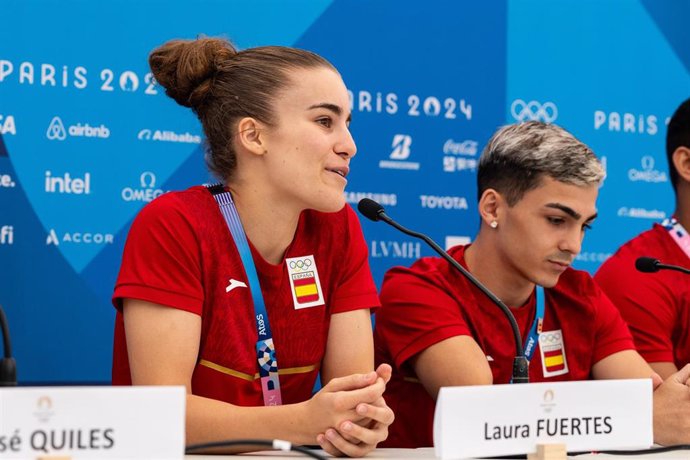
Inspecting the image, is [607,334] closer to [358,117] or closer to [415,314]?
[415,314]

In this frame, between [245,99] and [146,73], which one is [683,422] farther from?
[146,73]

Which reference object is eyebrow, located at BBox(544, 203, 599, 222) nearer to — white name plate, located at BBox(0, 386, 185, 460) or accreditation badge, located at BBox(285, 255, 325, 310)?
accreditation badge, located at BBox(285, 255, 325, 310)

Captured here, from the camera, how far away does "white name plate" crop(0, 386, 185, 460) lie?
1.18m

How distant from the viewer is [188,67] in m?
1.96

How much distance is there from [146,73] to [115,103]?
119 millimetres

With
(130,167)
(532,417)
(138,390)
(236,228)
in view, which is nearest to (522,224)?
(236,228)

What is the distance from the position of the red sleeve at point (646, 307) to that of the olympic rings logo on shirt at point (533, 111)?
0.69 metres

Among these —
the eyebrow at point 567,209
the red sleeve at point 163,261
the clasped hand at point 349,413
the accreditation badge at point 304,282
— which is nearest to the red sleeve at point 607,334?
the eyebrow at point 567,209

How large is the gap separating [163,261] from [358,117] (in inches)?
49.2

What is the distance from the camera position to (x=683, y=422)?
192cm

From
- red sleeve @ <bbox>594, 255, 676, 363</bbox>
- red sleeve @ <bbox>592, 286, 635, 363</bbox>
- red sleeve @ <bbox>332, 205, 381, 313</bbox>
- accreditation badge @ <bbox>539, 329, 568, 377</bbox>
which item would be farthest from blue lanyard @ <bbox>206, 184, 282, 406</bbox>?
red sleeve @ <bbox>594, 255, 676, 363</bbox>

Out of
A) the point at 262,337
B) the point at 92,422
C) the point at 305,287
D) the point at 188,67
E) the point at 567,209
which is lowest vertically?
the point at 92,422

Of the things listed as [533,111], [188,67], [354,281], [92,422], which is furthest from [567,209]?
[92,422]

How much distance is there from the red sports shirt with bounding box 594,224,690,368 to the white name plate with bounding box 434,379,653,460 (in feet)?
3.26
